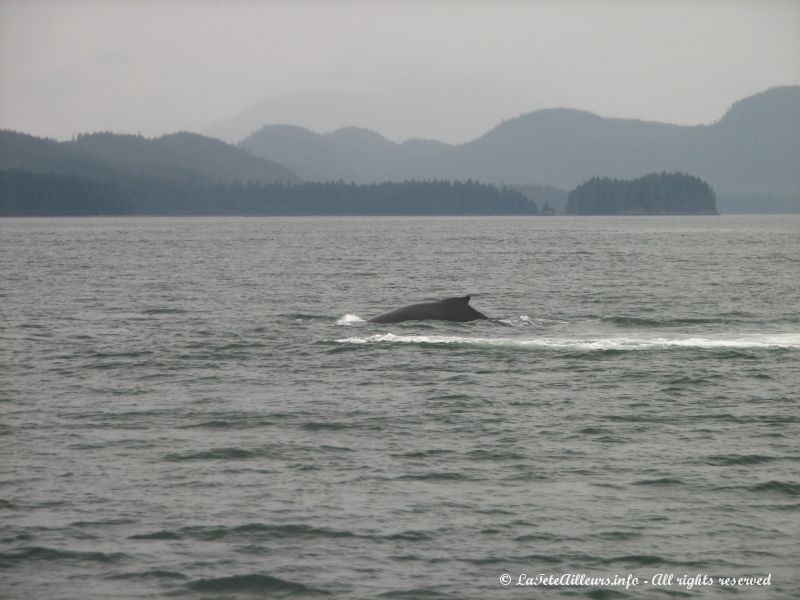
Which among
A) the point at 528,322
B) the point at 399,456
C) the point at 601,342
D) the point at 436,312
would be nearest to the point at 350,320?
the point at 436,312

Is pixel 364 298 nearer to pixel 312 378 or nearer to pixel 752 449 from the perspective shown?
pixel 312 378

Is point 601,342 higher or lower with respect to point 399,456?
higher

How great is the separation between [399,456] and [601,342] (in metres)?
16.4

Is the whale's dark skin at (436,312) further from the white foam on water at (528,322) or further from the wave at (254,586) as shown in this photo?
the wave at (254,586)

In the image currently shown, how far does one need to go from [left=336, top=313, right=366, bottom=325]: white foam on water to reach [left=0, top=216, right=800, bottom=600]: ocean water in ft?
0.39

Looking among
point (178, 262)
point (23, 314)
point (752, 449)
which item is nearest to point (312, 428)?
point (752, 449)

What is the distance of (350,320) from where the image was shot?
136 ft

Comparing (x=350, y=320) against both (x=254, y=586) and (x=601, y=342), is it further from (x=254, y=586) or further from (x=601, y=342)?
(x=254, y=586)

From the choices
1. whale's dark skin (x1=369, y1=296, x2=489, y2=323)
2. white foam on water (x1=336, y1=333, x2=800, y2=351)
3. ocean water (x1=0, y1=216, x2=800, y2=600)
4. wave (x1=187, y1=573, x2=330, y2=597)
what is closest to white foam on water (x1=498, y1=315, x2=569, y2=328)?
ocean water (x1=0, y1=216, x2=800, y2=600)

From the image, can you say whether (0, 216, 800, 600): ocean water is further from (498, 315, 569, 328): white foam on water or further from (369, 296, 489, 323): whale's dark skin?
(369, 296, 489, 323): whale's dark skin

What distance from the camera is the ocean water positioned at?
49.8 feet

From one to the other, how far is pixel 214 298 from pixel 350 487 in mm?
37480

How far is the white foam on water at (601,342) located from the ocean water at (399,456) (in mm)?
216

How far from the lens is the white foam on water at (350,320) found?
4097 cm
